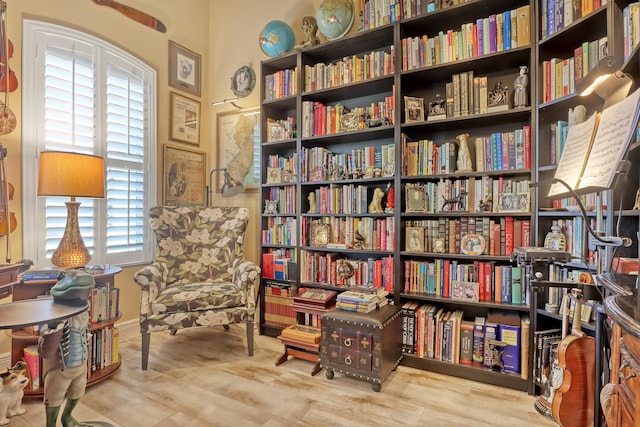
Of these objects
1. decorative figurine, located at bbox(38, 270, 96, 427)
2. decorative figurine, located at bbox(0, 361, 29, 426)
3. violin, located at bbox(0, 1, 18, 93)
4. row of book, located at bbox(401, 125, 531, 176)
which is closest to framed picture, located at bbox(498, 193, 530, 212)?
row of book, located at bbox(401, 125, 531, 176)

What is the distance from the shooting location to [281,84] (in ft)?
9.71

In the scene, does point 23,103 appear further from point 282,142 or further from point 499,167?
point 499,167

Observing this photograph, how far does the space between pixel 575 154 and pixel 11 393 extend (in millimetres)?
2887

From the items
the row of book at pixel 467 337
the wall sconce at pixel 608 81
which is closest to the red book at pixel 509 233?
the row of book at pixel 467 337

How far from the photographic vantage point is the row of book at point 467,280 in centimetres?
212

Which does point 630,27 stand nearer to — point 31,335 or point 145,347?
point 145,347

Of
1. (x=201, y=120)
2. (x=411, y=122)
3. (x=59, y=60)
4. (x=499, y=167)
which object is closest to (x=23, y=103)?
(x=59, y=60)

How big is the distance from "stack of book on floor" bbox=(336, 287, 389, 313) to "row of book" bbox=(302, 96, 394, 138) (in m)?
1.25

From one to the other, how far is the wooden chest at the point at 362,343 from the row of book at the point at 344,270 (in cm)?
31

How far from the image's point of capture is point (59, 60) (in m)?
2.50

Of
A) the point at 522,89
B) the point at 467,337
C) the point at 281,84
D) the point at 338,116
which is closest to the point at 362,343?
the point at 467,337

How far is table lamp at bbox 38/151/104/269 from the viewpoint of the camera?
201 cm

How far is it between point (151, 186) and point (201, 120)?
92cm

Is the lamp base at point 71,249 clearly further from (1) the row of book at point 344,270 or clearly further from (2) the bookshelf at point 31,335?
(1) the row of book at point 344,270
